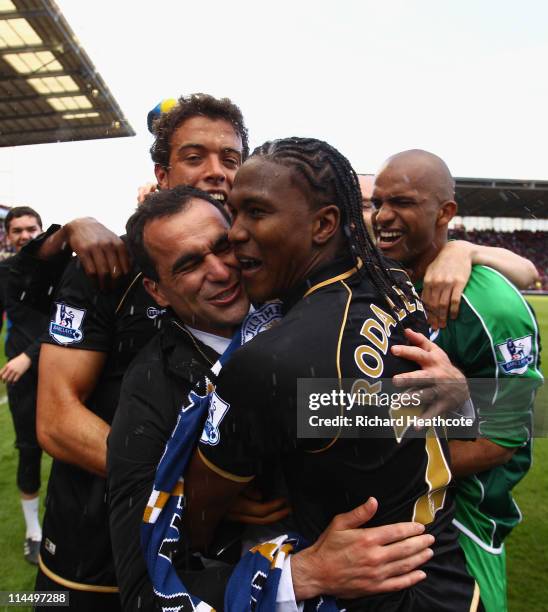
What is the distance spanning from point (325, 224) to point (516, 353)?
944 mm

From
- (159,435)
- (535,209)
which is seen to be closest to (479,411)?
(159,435)

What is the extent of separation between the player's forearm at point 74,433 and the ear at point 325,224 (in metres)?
0.94

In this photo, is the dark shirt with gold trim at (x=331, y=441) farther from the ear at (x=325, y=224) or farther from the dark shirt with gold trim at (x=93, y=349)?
the dark shirt with gold trim at (x=93, y=349)

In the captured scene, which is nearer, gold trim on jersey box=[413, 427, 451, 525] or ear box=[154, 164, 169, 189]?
gold trim on jersey box=[413, 427, 451, 525]

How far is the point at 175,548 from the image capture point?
1203 millimetres

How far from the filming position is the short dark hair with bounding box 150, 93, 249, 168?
217 cm

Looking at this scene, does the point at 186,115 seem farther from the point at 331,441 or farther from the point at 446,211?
the point at 331,441

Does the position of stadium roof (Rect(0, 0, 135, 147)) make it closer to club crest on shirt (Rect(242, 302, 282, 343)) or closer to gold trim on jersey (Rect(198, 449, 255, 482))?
club crest on shirt (Rect(242, 302, 282, 343))

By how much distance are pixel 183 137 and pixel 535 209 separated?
→ 42.8m

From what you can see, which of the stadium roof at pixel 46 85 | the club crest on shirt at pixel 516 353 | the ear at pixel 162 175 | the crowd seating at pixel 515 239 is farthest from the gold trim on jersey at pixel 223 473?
the crowd seating at pixel 515 239

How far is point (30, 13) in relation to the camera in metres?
12.4

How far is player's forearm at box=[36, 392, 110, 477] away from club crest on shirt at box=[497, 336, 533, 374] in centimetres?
136

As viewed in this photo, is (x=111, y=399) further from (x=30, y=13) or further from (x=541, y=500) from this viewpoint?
(x=30, y=13)

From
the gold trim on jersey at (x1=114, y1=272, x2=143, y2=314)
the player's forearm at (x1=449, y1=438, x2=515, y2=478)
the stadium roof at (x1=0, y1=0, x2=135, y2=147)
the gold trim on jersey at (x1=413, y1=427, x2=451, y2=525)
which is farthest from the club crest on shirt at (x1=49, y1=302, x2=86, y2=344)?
the stadium roof at (x1=0, y1=0, x2=135, y2=147)
